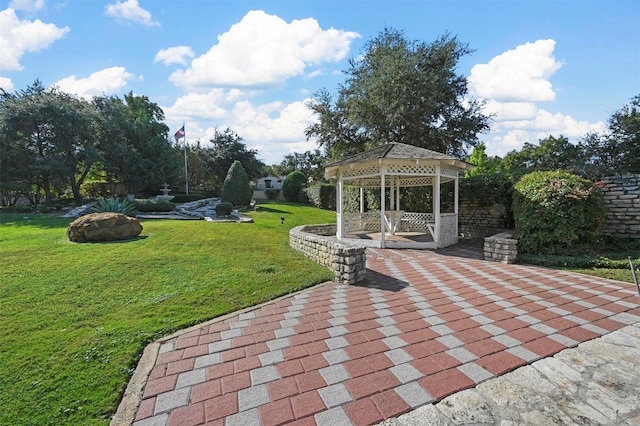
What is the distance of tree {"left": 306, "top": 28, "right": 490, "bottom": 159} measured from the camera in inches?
610

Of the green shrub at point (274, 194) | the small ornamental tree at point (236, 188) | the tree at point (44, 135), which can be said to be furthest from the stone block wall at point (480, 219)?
the tree at point (44, 135)

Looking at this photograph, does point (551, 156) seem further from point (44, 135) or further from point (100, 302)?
point (44, 135)

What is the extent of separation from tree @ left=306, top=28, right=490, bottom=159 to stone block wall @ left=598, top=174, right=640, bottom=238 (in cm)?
905

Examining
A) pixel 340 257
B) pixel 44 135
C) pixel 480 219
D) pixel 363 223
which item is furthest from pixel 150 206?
pixel 480 219

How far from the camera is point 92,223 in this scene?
8039mm

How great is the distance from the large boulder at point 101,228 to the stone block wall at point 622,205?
1299 cm

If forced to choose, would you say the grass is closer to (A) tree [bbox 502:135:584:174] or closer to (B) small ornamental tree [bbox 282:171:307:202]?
(A) tree [bbox 502:135:584:174]

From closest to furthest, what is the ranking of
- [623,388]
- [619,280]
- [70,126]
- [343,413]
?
[343,413]
[623,388]
[619,280]
[70,126]

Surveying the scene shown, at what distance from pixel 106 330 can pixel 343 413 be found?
278cm

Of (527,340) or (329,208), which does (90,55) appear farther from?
(329,208)

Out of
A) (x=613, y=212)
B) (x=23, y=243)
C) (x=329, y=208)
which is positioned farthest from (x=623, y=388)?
(x=329, y=208)

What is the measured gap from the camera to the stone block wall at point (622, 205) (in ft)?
24.9

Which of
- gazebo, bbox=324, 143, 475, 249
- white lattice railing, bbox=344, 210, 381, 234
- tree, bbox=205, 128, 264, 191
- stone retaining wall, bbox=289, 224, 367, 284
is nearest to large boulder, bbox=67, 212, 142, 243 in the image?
stone retaining wall, bbox=289, 224, 367, 284

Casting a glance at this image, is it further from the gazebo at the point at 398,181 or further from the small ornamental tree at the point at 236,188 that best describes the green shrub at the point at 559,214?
the small ornamental tree at the point at 236,188
